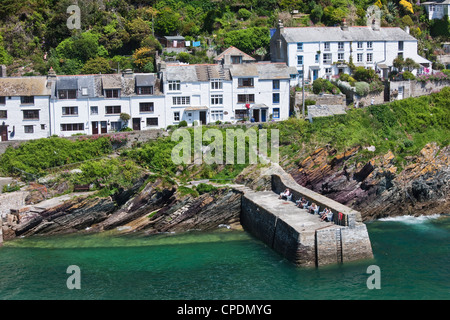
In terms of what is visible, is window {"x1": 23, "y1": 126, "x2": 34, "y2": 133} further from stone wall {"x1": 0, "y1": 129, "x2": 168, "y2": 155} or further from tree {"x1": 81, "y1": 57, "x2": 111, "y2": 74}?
tree {"x1": 81, "y1": 57, "x2": 111, "y2": 74}

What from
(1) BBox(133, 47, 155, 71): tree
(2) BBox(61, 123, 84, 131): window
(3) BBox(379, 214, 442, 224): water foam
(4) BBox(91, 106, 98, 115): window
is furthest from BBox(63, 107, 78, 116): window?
(3) BBox(379, 214, 442, 224): water foam

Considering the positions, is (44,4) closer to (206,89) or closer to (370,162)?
(206,89)

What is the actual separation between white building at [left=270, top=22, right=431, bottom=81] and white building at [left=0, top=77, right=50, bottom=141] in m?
26.1

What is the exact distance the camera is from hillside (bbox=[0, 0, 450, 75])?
6538 centimetres

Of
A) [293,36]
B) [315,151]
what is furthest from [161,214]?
[293,36]

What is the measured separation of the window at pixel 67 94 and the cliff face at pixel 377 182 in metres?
21.0

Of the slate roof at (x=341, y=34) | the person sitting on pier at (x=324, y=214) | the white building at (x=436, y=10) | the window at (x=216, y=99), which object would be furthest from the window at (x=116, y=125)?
the white building at (x=436, y=10)

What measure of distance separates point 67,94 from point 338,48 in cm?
2989

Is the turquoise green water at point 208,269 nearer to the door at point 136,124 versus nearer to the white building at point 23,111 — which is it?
the white building at point 23,111

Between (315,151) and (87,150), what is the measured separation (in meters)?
19.5

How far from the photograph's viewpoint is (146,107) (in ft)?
177

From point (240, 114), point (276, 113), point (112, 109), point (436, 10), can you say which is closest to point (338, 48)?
point (276, 113)

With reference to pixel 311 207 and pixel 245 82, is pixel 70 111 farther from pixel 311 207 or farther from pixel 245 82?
pixel 311 207

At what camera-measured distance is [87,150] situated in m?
48.7
